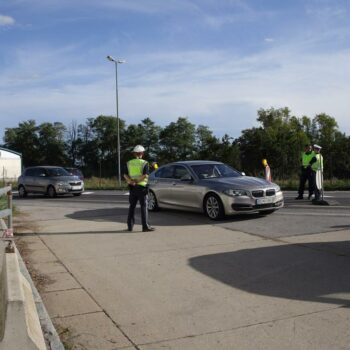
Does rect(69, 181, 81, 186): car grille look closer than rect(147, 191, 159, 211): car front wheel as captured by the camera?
No

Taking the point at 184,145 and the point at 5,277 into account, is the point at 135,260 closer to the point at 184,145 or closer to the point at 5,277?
the point at 5,277

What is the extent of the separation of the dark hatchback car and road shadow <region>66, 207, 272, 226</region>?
355 inches

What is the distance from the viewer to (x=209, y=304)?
5.27m

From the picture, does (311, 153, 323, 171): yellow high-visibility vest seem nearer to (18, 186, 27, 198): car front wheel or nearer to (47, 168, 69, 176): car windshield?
(47, 168, 69, 176): car windshield

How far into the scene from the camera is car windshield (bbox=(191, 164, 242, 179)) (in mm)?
12227

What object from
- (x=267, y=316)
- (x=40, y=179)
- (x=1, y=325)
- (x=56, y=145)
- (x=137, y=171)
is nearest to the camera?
(x=1, y=325)

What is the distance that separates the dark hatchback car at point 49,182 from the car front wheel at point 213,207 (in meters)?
12.9

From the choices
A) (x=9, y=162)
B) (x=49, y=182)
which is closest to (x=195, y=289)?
(x=49, y=182)

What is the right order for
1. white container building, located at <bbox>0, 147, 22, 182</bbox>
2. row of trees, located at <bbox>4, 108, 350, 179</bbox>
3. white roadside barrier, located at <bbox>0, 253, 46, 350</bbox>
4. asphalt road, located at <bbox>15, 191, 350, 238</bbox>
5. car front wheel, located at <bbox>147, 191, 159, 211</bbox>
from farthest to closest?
row of trees, located at <bbox>4, 108, 350, 179</bbox> → white container building, located at <bbox>0, 147, 22, 182</bbox> → car front wheel, located at <bbox>147, 191, 159, 211</bbox> → asphalt road, located at <bbox>15, 191, 350, 238</bbox> → white roadside barrier, located at <bbox>0, 253, 46, 350</bbox>

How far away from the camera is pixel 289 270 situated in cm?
648

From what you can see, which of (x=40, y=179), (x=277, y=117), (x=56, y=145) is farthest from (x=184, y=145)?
(x=40, y=179)

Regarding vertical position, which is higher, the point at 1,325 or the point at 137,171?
the point at 137,171

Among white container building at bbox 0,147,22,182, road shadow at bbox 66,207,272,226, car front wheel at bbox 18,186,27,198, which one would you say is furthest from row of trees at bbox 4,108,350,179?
road shadow at bbox 66,207,272,226

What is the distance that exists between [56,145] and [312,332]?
104539mm
